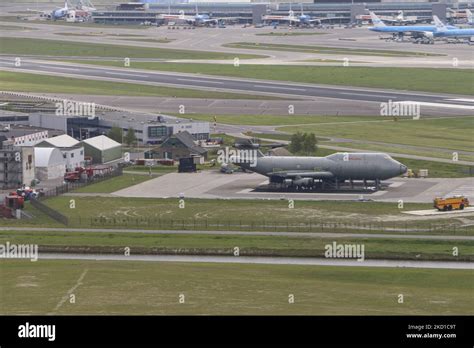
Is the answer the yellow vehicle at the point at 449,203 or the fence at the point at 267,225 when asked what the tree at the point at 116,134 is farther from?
the yellow vehicle at the point at 449,203

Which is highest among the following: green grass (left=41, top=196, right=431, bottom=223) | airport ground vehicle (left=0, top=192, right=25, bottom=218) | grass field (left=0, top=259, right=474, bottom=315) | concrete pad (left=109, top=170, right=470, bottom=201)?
grass field (left=0, top=259, right=474, bottom=315)

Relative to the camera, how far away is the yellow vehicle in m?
111

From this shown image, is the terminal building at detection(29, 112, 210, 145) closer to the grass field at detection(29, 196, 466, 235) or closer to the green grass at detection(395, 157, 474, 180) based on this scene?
the green grass at detection(395, 157, 474, 180)

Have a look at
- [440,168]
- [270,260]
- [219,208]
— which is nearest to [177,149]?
[440,168]

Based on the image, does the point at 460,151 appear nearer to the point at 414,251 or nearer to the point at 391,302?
the point at 414,251

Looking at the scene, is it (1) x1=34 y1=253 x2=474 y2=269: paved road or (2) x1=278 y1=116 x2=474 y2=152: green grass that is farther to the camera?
(2) x1=278 y1=116 x2=474 y2=152: green grass

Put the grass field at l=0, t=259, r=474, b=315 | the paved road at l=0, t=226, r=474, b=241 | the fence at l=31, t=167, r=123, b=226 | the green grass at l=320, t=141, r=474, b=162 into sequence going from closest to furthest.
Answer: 1. the grass field at l=0, t=259, r=474, b=315
2. the paved road at l=0, t=226, r=474, b=241
3. the fence at l=31, t=167, r=123, b=226
4. the green grass at l=320, t=141, r=474, b=162

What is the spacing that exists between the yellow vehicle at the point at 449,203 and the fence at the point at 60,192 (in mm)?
31968

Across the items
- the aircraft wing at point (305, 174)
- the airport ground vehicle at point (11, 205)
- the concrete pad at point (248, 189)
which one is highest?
the aircraft wing at point (305, 174)

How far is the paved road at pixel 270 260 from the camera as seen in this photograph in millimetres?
89500

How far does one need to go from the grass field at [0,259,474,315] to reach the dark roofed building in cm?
5427

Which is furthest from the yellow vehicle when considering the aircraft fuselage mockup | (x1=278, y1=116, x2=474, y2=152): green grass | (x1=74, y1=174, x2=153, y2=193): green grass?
(x1=278, y1=116, x2=474, y2=152): green grass

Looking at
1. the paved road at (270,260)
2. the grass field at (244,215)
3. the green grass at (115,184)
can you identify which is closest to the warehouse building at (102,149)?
the green grass at (115,184)
